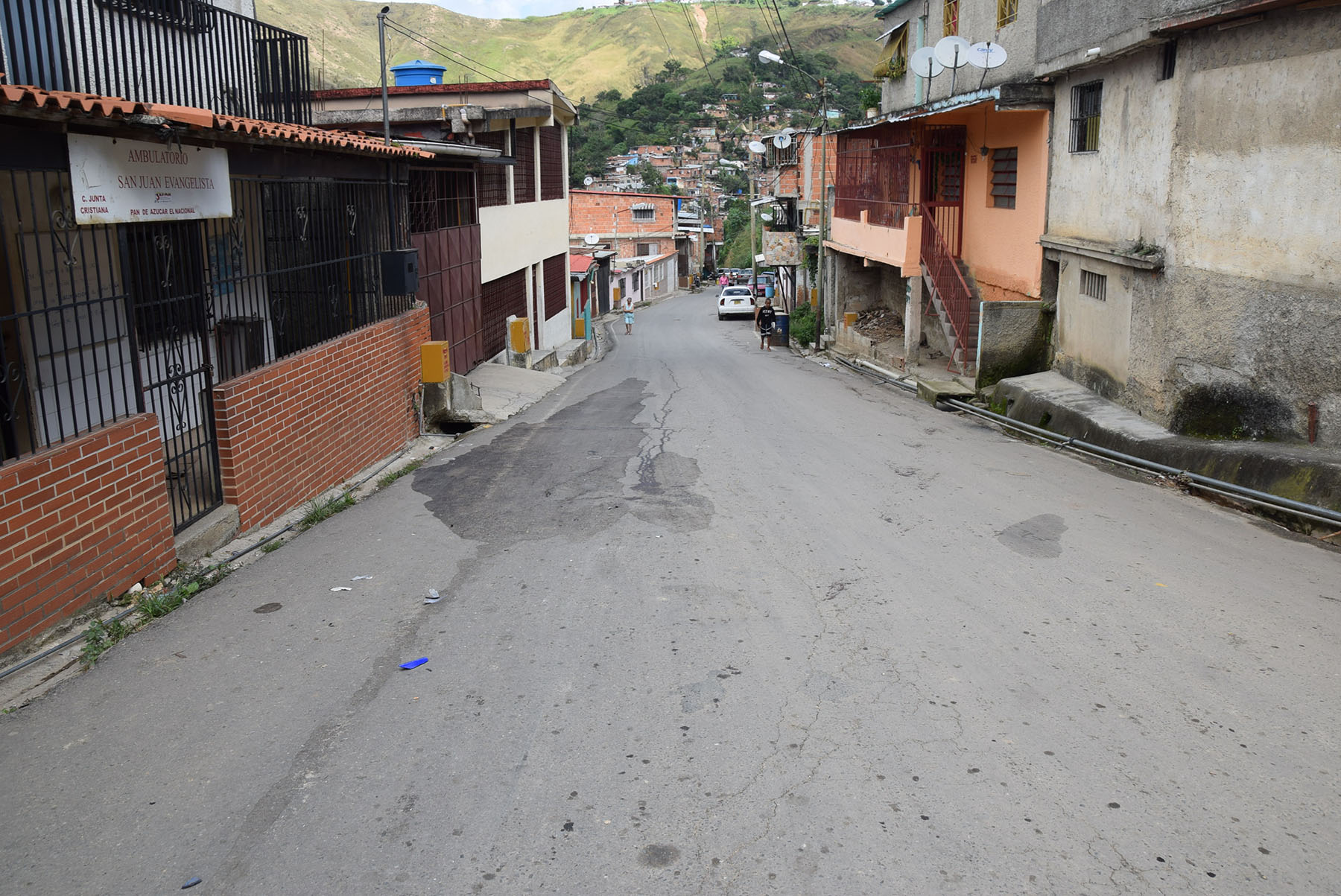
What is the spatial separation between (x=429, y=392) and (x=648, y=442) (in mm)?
3085

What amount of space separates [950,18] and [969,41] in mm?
1607

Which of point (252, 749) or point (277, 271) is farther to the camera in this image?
point (277, 271)

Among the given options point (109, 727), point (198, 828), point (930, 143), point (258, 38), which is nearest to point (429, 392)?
point (258, 38)

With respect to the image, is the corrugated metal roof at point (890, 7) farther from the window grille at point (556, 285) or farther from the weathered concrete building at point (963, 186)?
the window grille at point (556, 285)

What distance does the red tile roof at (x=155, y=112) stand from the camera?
513 centimetres

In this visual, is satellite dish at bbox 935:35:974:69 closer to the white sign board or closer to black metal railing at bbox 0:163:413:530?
black metal railing at bbox 0:163:413:530

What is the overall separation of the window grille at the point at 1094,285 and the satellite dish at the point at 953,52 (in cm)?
594

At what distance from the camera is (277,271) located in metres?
8.83

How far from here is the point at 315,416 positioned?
957 centimetres

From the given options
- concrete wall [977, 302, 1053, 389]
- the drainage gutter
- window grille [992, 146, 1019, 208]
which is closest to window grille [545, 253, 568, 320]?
window grille [992, 146, 1019, 208]

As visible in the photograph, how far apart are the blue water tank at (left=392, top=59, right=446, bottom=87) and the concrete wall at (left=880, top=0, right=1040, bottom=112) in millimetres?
11449

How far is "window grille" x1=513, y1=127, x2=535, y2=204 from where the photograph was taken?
24312 mm

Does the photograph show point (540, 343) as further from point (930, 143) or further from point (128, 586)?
point (128, 586)

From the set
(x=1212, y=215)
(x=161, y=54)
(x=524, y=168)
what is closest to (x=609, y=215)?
(x=524, y=168)
